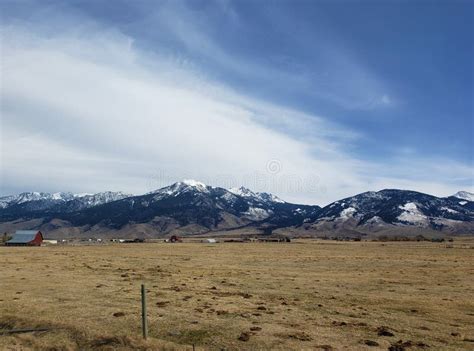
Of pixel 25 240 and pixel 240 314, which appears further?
pixel 25 240

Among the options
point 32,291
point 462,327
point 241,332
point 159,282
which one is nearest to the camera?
point 241,332

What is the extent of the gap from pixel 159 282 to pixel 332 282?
53.0 feet

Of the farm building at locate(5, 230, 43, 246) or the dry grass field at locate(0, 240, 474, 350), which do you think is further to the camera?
the farm building at locate(5, 230, 43, 246)

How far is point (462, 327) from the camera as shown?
21.2 metres

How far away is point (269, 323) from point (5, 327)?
525 inches

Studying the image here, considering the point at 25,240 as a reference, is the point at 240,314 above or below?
above

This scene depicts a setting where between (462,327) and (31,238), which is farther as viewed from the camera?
(31,238)

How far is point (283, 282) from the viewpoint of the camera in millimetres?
39656

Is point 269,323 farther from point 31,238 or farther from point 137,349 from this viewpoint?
point 31,238

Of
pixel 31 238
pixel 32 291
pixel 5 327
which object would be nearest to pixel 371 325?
pixel 5 327

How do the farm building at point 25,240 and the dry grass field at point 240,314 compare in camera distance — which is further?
the farm building at point 25,240

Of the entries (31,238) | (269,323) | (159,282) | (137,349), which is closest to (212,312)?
(269,323)

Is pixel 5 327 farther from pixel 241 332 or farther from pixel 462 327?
pixel 462 327

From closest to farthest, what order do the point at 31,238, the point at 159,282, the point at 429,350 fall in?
the point at 429,350, the point at 159,282, the point at 31,238
